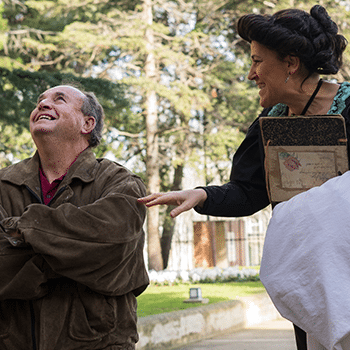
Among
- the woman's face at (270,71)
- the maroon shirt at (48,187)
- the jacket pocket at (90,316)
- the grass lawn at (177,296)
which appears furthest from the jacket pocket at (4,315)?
the grass lawn at (177,296)

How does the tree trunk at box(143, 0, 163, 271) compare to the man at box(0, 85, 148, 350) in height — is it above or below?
below

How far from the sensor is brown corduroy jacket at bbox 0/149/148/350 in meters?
2.34

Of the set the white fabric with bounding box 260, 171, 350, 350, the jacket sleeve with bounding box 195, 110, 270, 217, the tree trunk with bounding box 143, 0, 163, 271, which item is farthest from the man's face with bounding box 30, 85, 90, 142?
the tree trunk with bounding box 143, 0, 163, 271

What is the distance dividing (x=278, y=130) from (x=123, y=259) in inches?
33.4

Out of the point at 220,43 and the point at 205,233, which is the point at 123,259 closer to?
the point at 220,43

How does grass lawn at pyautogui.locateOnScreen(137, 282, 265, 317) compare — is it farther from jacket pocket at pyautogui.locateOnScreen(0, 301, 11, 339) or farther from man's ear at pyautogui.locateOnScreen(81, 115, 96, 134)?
jacket pocket at pyautogui.locateOnScreen(0, 301, 11, 339)

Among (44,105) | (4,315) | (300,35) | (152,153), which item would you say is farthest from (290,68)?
(152,153)

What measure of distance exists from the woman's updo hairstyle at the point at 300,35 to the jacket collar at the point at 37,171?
95 cm

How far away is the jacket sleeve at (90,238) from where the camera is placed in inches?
91.5

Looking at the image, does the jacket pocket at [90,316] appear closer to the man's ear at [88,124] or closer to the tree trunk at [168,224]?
the man's ear at [88,124]

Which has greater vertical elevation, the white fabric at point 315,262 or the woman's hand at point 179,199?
the white fabric at point 315,262

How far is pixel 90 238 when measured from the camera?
7.77 ft

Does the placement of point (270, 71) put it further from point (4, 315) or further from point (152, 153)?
point (152, 153)

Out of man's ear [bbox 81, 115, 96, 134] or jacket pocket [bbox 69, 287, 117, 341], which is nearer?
jacket pocket [bbox 69, 287, 117, 341]
